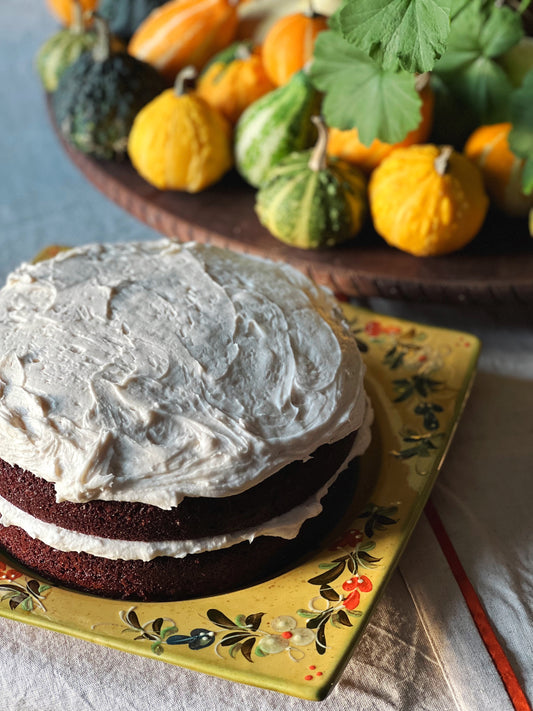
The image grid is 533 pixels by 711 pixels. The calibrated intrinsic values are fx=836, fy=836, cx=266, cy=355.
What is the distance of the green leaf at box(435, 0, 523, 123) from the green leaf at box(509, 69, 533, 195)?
19 centimetres

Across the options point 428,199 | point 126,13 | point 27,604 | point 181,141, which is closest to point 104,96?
point 181,141

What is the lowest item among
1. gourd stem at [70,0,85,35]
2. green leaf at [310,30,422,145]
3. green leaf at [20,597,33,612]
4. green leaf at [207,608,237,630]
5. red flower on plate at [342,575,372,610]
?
red flower on plate at [342,575,372,610]

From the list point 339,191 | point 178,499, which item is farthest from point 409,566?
point 339,191

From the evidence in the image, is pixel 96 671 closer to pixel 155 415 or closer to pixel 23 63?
pixel 155 415

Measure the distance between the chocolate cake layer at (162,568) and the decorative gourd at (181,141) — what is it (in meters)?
1.07

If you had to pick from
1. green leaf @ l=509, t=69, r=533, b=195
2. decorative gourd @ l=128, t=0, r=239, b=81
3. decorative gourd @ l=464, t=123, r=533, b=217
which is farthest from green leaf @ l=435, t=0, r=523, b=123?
decorative gourd @ l=128, t=0, r=239, b=81

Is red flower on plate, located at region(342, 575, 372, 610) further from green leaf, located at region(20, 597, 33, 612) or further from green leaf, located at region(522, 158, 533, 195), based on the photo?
green leaf, located at region(522, 158, 533, 195)

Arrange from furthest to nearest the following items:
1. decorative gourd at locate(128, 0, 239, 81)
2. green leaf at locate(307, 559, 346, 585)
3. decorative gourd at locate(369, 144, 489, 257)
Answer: decorative gourd at locate(128, 0, 239, 81) → decorative gourd at locate(369, 144, 489, 257) → green leaf at locate(307, 559, 346, 585)

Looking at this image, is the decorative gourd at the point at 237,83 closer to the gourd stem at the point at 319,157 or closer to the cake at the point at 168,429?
the gourd stem at the point at 319,157

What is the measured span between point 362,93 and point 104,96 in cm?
78

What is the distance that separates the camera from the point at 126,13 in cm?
265

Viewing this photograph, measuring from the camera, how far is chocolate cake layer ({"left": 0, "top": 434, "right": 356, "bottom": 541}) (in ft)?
3.76

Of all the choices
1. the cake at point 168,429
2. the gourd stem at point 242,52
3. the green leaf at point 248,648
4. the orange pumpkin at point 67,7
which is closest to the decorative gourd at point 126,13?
the orange pumpkin at point 67,7

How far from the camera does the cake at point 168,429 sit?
113 cm
